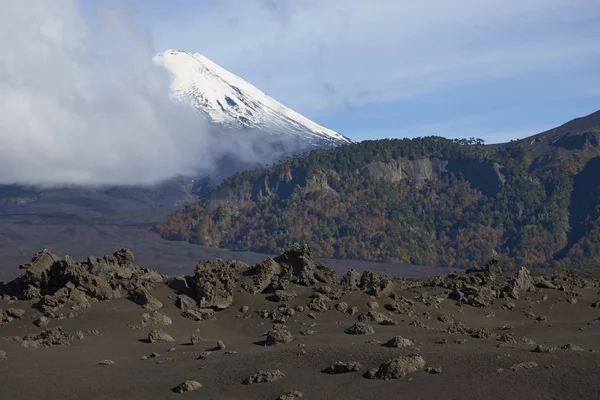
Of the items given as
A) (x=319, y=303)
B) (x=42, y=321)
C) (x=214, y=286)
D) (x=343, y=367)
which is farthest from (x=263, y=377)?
(x=214, y=286)

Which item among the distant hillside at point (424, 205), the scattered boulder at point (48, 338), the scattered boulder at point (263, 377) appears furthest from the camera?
the distant hillside at point (424, 205)

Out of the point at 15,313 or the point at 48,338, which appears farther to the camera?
the point at 15,313

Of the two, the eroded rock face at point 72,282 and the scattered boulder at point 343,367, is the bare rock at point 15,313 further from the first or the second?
the scattered boulder at point 343,367

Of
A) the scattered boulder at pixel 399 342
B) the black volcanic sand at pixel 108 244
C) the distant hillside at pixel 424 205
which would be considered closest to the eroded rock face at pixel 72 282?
the scattered boulder at pixel 399 342

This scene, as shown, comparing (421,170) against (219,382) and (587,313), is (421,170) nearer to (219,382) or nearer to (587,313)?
(587,313)

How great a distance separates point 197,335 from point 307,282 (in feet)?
18.2

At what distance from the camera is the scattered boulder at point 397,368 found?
15438 millimetres

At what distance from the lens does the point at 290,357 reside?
17.4 m

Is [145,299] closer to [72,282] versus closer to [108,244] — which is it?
[72,282]

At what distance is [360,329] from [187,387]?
241 inches

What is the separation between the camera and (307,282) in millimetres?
26422

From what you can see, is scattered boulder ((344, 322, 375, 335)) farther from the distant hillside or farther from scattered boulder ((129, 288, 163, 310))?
the distant hillside

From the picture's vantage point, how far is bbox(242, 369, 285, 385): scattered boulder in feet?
52.0

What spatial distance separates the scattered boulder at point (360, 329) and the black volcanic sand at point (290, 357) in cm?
27
